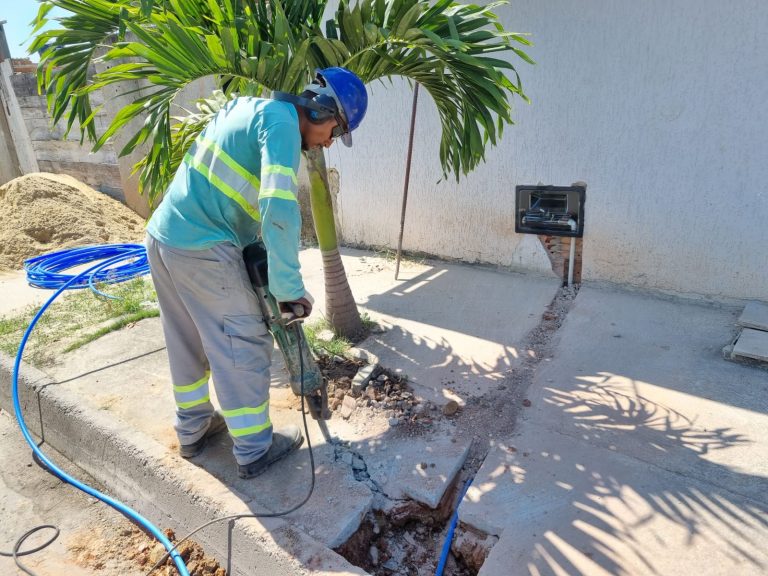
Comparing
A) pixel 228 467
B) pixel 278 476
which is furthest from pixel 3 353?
pixel 278 476

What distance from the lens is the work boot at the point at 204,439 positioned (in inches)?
102

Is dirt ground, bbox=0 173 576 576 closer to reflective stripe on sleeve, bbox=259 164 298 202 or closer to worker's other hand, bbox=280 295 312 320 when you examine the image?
worker's other hand, bbox=280 295 312 320

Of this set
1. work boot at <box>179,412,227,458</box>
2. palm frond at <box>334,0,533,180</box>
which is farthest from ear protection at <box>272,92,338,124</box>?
work boot at <box>179,412,227,458</box>

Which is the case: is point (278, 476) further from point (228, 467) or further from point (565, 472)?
point (565, 472)

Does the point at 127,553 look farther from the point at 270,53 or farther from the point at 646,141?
the point at 646,141

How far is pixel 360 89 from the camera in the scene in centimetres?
237

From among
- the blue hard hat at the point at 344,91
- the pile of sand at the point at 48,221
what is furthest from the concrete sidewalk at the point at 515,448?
the pile of sand at the point at 48,221

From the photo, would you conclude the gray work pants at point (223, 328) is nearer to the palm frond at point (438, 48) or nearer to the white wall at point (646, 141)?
the palm frond at point (438, 48)

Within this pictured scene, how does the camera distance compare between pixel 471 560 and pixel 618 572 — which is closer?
pixel 618 572

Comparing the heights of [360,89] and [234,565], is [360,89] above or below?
above

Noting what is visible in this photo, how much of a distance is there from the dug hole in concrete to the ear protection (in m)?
1.56

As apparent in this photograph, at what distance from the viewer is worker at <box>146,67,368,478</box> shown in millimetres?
2090

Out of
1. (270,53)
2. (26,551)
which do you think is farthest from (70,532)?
(270,53)

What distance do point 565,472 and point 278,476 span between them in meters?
1.34
